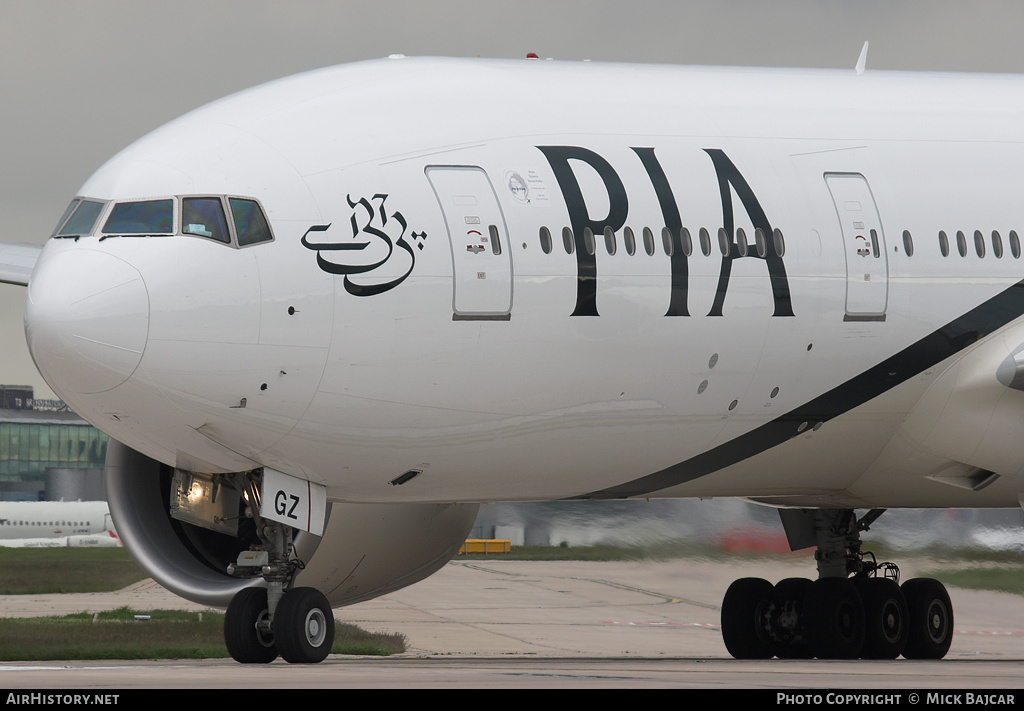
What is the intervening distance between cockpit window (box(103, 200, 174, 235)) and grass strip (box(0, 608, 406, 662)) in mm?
7478

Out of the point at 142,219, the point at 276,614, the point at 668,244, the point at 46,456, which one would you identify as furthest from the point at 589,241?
the point at 46,456

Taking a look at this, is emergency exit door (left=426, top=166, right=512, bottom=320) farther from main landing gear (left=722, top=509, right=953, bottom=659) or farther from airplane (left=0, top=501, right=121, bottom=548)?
airplane (left=0, top=501, right=121, bottom=548)

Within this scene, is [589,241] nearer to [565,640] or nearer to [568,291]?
[568,291]

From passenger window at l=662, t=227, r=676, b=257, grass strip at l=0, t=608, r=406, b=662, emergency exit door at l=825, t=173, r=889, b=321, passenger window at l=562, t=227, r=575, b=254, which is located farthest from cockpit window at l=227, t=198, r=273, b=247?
grass strip at l=0, t=608, r=406, b=662

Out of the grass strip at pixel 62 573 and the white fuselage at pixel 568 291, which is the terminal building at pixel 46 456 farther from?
the white fuselage at pixel 568 291

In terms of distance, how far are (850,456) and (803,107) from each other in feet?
8.32

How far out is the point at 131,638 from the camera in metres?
19.4

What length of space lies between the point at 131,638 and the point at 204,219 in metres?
10.2

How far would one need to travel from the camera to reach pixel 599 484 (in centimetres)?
1195

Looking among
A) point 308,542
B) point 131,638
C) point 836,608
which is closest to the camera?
point 308,542

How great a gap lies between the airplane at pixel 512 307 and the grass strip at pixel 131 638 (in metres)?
5.09

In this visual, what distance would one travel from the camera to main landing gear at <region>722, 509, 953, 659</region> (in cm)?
1474

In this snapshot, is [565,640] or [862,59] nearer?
[862,59]

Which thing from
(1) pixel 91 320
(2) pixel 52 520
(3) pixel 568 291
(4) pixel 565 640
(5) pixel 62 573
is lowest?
(4) pixel 565 640
